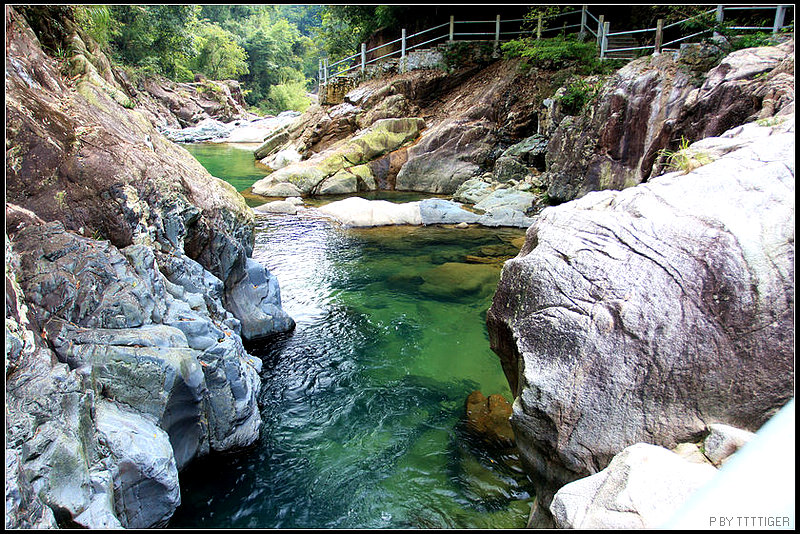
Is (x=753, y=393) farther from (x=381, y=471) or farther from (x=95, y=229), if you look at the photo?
(x=95, y=229)

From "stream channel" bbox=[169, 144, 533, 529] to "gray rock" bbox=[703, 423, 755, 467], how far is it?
1.72 m

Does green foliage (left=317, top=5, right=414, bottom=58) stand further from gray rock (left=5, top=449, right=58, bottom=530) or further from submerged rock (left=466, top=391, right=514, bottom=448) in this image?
gray rock (left=5, top=449, right=58, bottom=530)

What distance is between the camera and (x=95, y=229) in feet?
14.7

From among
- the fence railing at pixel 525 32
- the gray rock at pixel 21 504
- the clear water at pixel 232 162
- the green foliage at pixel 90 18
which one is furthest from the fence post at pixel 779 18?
→ the clear water at pixel 232 162

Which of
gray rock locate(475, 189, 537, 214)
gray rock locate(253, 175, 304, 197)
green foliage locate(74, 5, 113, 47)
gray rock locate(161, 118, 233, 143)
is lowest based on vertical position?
gray rock locate(161, 118, 233, 143)

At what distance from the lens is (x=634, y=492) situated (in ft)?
7.90

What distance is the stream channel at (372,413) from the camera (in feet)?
13.1

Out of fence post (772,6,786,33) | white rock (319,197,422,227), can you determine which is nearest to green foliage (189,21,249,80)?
white rock (319,197,422,227)

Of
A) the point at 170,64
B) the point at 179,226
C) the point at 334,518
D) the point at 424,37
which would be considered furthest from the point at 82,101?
the point at 170,64

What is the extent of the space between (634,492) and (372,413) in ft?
11.0

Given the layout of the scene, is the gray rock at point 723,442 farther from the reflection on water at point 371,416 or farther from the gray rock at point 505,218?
the gray rock at point 505,218

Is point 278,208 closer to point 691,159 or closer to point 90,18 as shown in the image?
point 90,18

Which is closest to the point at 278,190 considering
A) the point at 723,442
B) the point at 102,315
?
the point at 102,315

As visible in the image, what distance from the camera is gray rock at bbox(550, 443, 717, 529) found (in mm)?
2295
